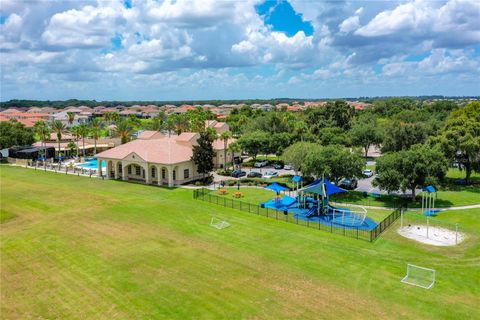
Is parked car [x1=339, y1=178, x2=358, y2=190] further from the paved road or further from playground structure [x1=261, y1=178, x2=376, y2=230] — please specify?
the paved road

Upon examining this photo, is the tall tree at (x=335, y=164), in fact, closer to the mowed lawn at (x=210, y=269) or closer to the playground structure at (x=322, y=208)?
the playground structure at (x=322, y=208)

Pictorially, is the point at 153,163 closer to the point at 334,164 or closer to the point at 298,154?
the point at 298,154

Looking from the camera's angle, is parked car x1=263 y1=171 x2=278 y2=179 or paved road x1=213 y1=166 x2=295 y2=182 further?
parked car x1=263 y1=171 x2=278 y2=179

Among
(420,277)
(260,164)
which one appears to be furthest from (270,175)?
(420,277)

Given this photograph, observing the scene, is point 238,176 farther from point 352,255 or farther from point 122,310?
point 122,310

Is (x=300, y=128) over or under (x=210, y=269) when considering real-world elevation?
over

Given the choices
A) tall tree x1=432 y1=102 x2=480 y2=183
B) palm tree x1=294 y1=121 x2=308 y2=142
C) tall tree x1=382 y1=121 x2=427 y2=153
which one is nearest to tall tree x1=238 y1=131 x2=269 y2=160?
palm tree x1=294 y1=121 x2=308 y2=142
